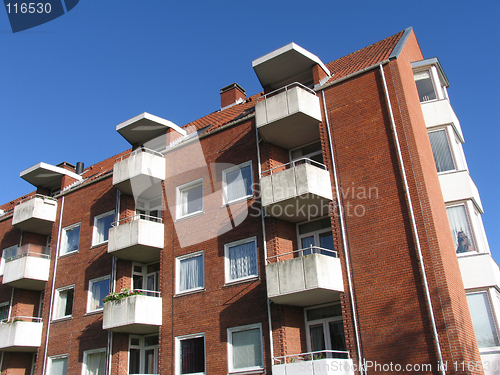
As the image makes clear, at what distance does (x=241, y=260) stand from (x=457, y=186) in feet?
25.3

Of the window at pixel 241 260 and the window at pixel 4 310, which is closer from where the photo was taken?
the window at pixel 241 260

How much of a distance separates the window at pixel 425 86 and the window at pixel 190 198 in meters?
9.17

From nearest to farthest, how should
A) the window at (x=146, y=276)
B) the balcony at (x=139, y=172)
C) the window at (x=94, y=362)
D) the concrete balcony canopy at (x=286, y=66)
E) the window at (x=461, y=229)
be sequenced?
the window at (x=461, y=229), the concrete balcony canopy at (x=286, y=66), the window at (x=94, y=362), the balcony at (x=139, y=172), the window at (x=146, y=276)

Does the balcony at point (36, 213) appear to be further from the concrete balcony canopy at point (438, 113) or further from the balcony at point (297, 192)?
the concrete balcony canopy at point (438, 113)

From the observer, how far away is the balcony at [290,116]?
1720 centimetres

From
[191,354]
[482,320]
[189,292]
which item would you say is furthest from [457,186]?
[191,354]

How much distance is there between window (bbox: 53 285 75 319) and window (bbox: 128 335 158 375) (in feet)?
13.0

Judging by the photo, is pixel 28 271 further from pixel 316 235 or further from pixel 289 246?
pixel 316 235

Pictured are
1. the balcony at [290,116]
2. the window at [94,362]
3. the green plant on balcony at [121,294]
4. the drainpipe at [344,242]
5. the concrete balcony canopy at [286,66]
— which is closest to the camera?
the drainpipe at [344,242]

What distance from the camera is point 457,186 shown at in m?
16.5

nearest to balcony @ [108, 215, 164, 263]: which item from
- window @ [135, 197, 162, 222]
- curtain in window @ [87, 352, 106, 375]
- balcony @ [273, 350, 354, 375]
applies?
window @ [135, 197, 162, 222]

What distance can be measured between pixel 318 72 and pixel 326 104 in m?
1.98

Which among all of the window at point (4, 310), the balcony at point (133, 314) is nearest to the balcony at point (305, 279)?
the balcony at point (133, 314)

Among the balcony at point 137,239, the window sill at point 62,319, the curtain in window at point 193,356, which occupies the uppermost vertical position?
the balcony at point 137,239
